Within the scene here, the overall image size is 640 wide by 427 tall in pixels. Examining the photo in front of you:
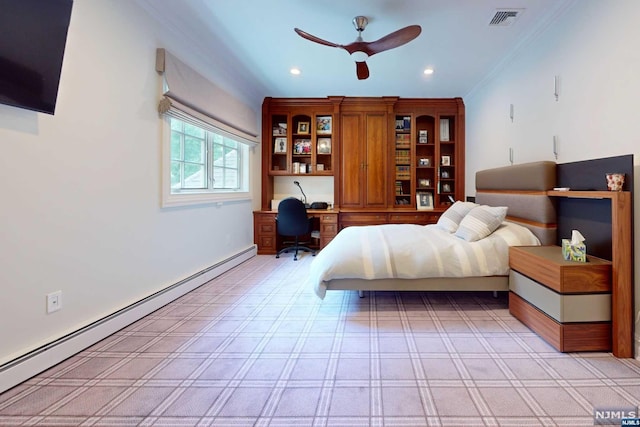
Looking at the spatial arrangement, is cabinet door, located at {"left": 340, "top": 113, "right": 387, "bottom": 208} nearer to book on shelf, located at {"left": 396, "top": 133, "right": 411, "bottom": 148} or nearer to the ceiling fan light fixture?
book on shelf, located at {"left": 396, "top": 133, "right": 411, "bottom": 148}

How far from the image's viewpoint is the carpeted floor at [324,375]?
1.28 meters

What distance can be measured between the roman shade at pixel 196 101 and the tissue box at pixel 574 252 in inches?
127

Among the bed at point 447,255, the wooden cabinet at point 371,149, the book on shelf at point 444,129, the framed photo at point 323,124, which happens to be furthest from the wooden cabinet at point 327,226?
the book on shelf at point 444,129

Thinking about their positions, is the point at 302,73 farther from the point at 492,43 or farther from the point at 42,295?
the point at 42,295

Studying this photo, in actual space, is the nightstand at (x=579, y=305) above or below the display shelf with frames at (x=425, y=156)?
below

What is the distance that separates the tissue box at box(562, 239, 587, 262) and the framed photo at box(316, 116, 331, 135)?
3.81 meters

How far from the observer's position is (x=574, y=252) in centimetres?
188

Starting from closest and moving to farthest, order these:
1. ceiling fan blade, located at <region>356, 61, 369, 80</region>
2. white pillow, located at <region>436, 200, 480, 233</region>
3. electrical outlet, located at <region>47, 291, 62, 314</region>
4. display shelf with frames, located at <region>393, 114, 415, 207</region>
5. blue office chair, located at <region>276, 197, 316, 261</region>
→ electrical outlet, located at <region>47, 291, 62, 314</region> < ceiling fan blade, located at <region>356, 61, 369, 80</region> < white pillow, located at <region>436, 200, 480, 233</region> < blue office chair, located at <region>276, 197, 316, 261</region> < display shelf with frames, located at <region>393, 114, 415, 207</region>

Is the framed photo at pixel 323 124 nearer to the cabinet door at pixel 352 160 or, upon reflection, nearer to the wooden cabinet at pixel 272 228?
the cabinet door at pixel 352 160

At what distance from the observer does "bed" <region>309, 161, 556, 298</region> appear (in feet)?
7.72

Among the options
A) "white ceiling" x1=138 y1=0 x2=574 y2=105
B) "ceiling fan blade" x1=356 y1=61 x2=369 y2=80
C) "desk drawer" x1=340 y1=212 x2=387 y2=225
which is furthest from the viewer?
"desk drawer" x1=340 y1=212 x2=387 y2=225

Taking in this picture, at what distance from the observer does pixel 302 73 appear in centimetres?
384

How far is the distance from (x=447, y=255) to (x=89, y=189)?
2638 mm

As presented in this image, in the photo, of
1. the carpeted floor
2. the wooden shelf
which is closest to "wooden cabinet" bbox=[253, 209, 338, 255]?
the carpeted floor
